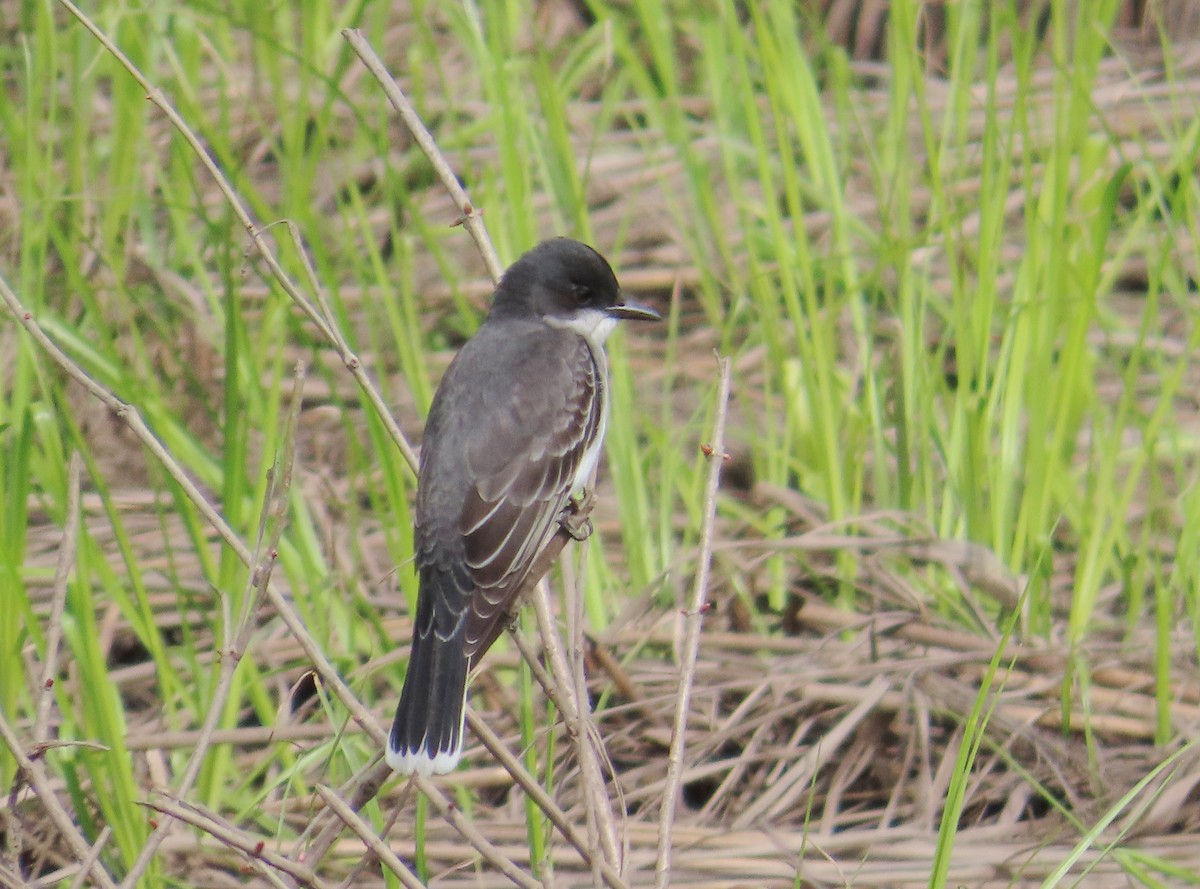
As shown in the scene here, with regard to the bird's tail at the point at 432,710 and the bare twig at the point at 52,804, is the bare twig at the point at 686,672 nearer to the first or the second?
the bird's tail at the point at 432,710

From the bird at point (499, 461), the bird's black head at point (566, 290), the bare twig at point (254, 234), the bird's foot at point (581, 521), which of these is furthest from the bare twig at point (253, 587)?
the bird's black head at point (566, 290)

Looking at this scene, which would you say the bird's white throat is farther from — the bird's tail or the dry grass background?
the bird's tail

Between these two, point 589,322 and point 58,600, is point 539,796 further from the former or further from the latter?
point 589,322

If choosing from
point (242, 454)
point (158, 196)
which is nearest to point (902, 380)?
point (242, 454)

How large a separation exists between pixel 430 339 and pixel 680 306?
1.19 meters

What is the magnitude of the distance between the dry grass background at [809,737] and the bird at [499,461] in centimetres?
40

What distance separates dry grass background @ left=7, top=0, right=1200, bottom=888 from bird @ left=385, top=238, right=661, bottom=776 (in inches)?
15.7

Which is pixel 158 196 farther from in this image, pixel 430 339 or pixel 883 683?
pixel 883 683

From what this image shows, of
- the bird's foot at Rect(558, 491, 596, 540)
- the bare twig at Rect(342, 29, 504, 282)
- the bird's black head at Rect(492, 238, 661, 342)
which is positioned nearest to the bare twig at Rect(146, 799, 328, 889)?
the bird's foot at Rect(558, 491, 596, 540)

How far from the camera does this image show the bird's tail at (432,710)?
3.40 m

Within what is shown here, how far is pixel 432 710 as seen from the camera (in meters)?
3.55

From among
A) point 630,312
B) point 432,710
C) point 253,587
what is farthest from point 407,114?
point 630,312

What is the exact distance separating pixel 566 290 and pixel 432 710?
1.73 meters

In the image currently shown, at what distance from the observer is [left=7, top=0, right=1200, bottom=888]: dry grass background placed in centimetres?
426
